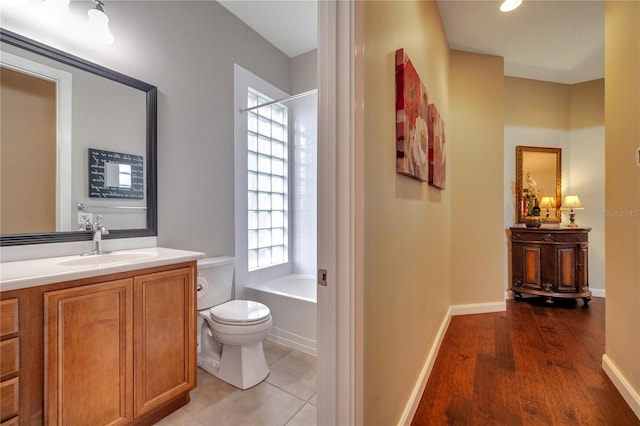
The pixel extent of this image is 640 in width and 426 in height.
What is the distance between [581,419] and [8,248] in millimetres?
2924

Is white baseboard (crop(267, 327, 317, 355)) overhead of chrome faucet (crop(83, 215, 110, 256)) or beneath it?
beneath

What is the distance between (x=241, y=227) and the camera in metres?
2.61

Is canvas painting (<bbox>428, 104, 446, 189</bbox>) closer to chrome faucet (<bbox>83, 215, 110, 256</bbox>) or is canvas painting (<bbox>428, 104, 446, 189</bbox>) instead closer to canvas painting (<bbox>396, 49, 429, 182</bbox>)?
canvas painting (<bbox>396, 49, 429, 182</bbox>)

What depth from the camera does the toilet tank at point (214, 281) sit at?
207 centimetres

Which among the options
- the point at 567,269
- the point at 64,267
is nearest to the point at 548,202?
the point at 567,269

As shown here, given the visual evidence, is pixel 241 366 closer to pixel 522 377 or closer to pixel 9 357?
pixel 9 357

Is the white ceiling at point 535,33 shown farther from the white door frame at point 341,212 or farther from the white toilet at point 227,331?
the white toilet at point 227,331

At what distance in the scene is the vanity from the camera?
3.48 feet

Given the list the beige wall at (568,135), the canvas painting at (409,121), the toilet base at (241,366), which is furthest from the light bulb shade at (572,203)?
the toilet base at (241,366)

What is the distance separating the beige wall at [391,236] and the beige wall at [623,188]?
106 cm

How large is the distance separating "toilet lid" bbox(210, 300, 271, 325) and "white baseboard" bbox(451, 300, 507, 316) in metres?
2.10

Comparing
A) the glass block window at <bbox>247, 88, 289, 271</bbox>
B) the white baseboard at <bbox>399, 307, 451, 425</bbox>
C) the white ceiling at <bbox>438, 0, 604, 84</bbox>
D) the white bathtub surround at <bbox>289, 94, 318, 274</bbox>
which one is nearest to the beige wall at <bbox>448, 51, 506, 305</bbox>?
the white ceiling at <bbox>438, 0, 604, 84</bbox>

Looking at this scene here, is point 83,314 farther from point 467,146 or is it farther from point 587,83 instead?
point 587,83

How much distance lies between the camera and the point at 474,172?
3041 mm
